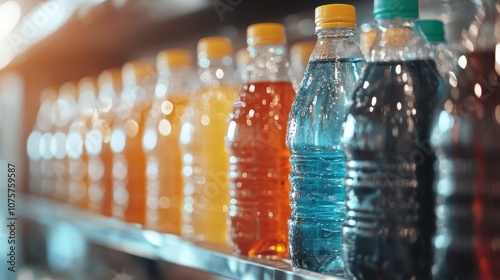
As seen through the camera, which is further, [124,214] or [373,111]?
[124,214]

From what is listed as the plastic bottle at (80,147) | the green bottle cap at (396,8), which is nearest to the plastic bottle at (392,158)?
the green bottle cap at (396,8)

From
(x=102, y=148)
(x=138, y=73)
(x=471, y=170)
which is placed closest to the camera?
(x=471, y=170)

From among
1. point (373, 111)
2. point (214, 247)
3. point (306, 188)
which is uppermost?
point (373, 111)

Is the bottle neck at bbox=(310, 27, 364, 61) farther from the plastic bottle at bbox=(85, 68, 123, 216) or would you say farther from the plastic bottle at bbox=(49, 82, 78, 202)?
the plastic bottle at bbox=(49, 82, 78, 202)

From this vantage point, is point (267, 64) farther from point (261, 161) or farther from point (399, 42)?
point (399, 42)

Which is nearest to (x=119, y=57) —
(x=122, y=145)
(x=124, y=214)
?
(x=122, y=145)

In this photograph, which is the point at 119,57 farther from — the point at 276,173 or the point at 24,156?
the point at 276,173

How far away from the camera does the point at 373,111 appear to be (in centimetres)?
93

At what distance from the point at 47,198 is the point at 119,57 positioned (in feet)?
1.86

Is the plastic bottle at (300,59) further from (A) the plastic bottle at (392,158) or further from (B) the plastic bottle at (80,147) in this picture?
(B) the plastic bottle at (80,147)

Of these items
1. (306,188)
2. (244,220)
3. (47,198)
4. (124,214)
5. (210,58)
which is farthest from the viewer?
(47,198)

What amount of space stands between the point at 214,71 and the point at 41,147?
1268 millimetres

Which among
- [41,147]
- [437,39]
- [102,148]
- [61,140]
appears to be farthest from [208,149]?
[41,147]

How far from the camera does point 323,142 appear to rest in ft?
3.52
